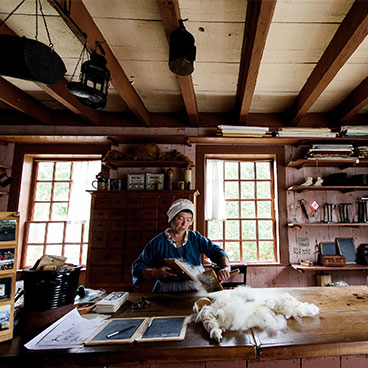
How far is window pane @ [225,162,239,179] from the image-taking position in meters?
4.17

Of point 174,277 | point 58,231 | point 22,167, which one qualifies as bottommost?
point 174,277

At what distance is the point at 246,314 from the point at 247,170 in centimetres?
322

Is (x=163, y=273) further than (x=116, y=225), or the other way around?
(x=116, y=225)

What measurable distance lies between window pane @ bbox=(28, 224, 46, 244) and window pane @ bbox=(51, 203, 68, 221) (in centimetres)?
24

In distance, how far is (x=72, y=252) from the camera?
13.2 ft

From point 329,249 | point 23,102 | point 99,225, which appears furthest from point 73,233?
point 329,249

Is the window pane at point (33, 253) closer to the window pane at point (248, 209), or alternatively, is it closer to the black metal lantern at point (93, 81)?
the black metal lantern at point (93, 81)

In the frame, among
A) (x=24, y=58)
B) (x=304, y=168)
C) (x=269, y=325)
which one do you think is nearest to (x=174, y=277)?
(x=269, y=325)

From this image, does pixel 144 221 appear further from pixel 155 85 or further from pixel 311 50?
pixel 311 50

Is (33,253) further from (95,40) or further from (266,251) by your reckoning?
(266,251)

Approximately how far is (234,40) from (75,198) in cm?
338

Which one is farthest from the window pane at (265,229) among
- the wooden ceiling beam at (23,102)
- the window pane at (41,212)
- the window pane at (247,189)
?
the wooden ceiling beam at (23,102)

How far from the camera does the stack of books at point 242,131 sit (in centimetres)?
361

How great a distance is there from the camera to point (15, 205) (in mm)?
3902
